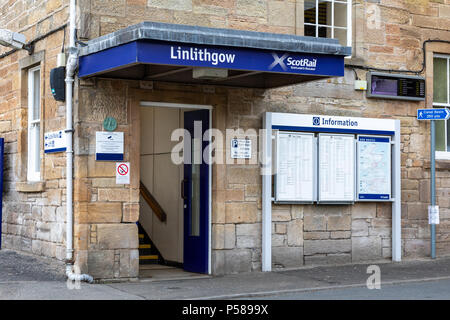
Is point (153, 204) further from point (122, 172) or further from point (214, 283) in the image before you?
point (214, 283)

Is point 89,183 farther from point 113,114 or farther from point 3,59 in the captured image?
point 3,59

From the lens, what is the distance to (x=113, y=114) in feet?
38.1

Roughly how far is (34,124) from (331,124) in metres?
5.09

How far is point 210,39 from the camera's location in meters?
10.4

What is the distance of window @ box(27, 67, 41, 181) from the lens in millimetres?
13453

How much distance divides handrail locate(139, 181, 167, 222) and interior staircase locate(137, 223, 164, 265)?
63 cm

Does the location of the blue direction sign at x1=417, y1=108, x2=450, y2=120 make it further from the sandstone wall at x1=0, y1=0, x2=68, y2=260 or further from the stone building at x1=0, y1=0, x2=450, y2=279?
the sandstone wall at x1=0, y1=0, x2=68, y2=260

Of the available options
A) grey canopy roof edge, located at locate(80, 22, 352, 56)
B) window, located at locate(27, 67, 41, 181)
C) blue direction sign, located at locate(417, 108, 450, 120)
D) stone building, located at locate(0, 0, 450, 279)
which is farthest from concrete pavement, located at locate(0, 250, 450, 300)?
grey canopy roof edge, located at locate(80, 22, 352, 56)

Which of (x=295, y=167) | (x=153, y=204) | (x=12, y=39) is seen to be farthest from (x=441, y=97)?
(x=12, y=39)

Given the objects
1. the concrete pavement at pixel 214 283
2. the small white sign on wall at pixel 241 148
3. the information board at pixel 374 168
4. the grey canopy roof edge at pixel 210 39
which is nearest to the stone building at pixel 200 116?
the grey canopy roof edge at pixel 210 39

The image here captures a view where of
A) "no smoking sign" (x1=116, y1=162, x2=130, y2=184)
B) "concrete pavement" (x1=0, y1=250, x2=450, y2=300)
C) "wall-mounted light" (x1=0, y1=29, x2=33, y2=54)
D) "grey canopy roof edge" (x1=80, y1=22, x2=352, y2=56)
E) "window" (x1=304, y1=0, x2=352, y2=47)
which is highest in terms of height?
"window" (x1=304, y1=0, x2=352, y2=47)

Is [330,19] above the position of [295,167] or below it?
above

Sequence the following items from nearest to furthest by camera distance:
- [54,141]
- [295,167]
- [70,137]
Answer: [70,137]
[54,141]
[295,167]
